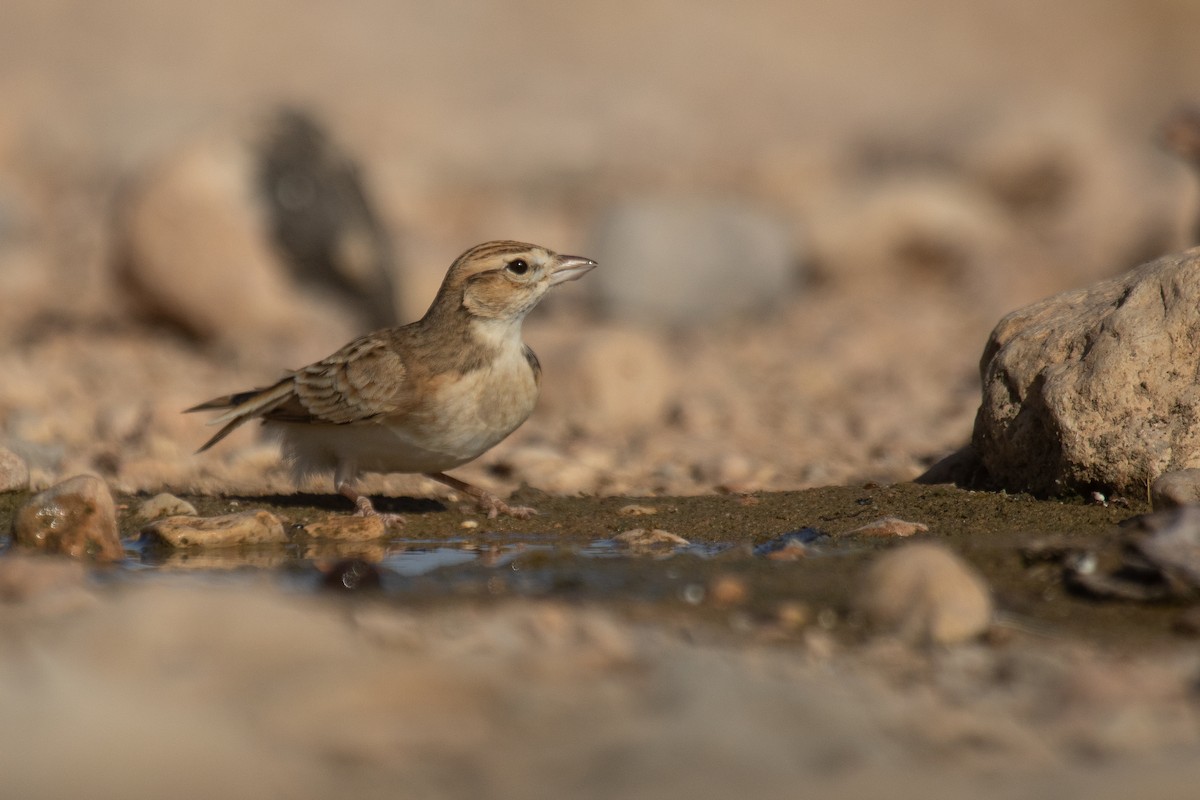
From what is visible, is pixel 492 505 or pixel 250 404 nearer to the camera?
pixel 492 505

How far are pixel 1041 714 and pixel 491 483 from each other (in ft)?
15.2

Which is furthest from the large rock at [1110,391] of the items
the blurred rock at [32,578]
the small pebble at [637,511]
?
the blurred rock at [32,578]

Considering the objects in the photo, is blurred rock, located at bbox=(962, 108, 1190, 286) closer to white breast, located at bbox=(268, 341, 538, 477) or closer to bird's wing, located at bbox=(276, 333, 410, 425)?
white breast, located at bbox=(268, 341, 538, 477)

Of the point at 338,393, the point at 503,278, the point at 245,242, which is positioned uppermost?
the point at 503,278

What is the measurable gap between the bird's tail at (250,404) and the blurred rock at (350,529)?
38.0 inches

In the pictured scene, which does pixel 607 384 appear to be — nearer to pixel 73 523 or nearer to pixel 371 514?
pixel 371 514

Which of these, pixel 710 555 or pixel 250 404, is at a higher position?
pixel 250 404

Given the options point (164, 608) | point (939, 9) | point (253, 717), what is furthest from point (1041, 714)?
point (939, 9)

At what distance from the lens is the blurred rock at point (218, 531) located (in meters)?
5.90

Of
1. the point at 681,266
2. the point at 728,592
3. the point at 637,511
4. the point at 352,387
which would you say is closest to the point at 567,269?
the point at 352,387

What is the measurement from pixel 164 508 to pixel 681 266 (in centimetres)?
770

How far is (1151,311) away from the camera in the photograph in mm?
6004

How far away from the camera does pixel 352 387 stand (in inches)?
269

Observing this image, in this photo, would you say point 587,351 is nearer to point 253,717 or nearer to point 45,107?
point 253,717
